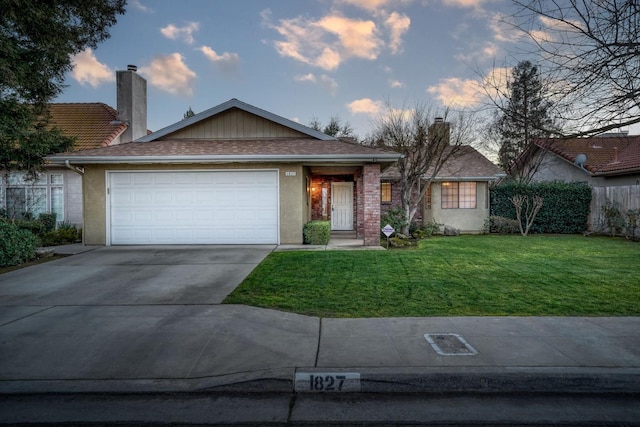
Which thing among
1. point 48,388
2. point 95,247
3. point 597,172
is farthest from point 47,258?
point 597,172

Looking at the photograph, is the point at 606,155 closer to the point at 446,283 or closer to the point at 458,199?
the point at 458,199

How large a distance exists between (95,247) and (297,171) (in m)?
6.86

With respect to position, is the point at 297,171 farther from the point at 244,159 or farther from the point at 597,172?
the point at 597,172

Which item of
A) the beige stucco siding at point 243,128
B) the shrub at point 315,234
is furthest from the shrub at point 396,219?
the beige stucco siding at point 243,128

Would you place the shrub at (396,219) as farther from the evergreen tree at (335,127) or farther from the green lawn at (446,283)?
the evergreen tree at (335,127)

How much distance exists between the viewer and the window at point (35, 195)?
46.9 feet

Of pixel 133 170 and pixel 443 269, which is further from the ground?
pixel 133 170

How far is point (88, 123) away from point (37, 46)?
34.2ft

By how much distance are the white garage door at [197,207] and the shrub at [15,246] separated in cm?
262

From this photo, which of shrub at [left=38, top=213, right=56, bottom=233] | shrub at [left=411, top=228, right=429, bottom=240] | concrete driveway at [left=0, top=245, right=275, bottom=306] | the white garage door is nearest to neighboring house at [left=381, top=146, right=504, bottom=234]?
shrub at [left=411, top=228, right=429, bottom=240]

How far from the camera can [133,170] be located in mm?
12039

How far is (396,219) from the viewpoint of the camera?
14.9 meters

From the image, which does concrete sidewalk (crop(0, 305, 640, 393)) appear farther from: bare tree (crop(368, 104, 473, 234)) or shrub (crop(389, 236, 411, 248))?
bare tree (crop(368, 104, 473, 234))

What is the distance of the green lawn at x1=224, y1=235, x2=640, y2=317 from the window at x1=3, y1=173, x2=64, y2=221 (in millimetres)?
10210
